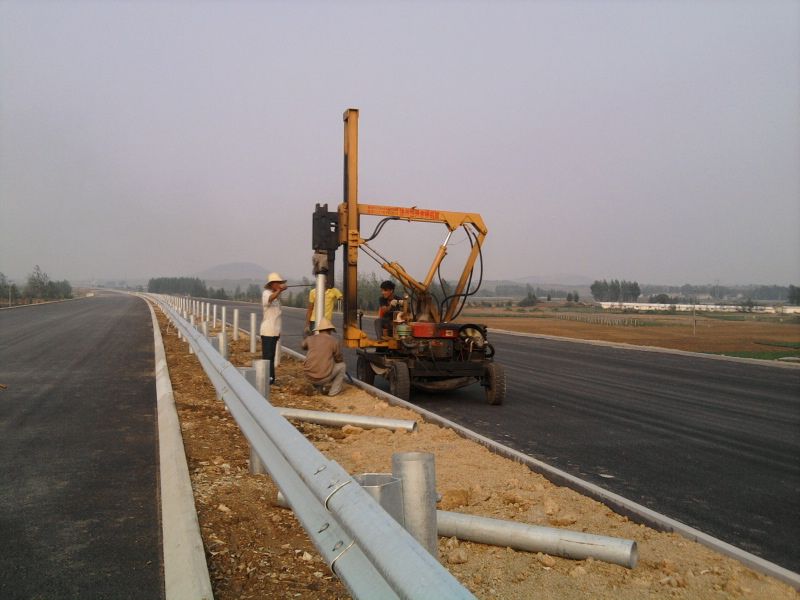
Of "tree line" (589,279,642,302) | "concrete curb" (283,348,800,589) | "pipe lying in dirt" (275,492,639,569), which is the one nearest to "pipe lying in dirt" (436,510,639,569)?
"pipe lying in dirt" (275,492,639,569)

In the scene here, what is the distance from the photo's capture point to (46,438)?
7.46 metres

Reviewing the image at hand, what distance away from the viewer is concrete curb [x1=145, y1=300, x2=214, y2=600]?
11.4 ft

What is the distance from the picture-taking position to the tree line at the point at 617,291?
15414 cm

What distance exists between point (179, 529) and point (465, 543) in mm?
1814

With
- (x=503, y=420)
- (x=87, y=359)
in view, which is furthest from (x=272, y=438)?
(x=87, y=359)

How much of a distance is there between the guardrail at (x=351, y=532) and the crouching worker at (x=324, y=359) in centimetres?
680

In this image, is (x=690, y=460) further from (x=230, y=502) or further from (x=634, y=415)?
(x=230, y=502)

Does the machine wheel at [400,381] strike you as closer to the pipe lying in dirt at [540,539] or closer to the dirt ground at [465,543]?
the dirt ground at [465,543]

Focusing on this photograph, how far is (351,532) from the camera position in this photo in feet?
7.63

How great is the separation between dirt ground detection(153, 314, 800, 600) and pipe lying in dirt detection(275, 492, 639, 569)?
0.06 metres

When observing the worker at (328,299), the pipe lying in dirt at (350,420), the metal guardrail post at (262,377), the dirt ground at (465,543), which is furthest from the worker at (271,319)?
the metal guardrail post at (262,377)

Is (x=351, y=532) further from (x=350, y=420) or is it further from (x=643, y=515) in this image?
(x=350, y=420)

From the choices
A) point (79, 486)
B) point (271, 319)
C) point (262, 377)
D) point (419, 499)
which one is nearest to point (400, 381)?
point (271, 319)

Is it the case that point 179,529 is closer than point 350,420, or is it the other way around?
point 179,529
